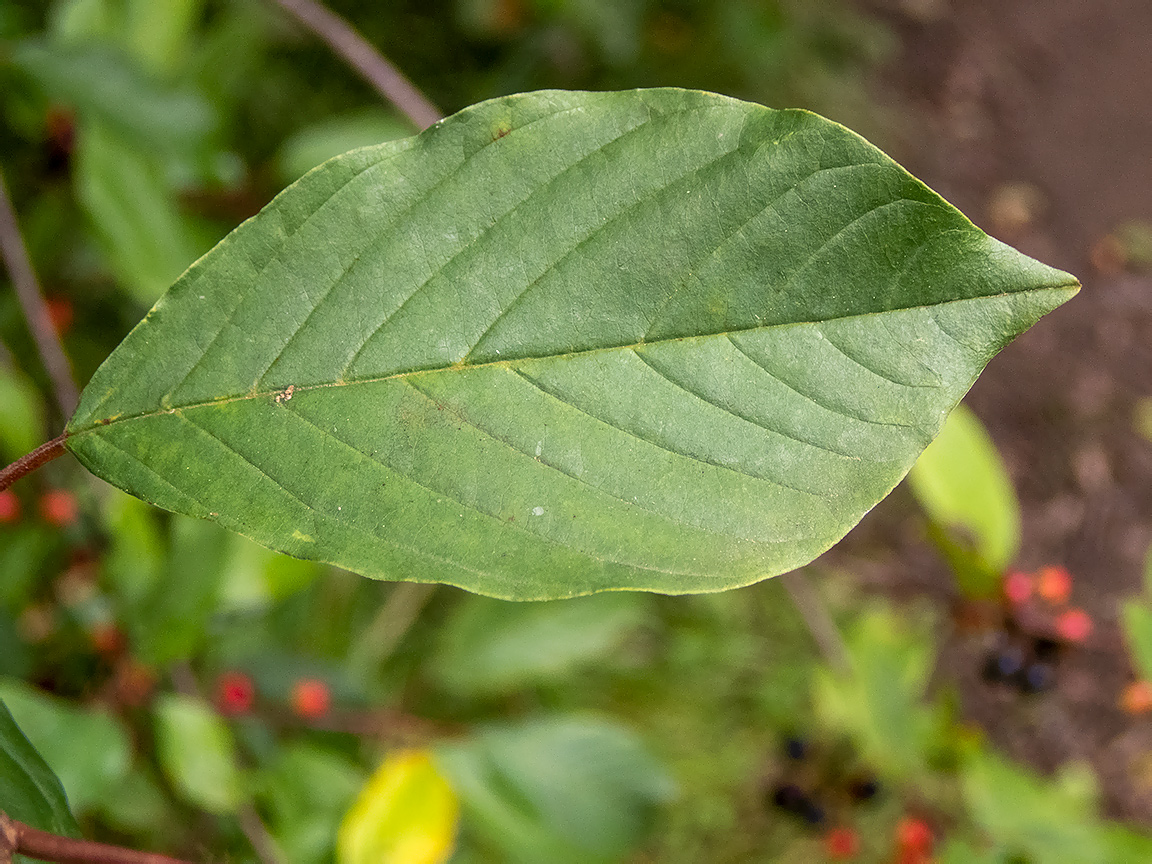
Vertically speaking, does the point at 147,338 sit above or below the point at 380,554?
above

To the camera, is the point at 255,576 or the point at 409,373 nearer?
the point at 409,373

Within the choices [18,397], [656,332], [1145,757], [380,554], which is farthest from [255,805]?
[1145,757]

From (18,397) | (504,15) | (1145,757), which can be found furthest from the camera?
(1145,757)

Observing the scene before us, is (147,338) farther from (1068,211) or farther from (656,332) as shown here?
(1068,211)

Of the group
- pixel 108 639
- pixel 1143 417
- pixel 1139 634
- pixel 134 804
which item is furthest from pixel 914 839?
pixel 1143 417

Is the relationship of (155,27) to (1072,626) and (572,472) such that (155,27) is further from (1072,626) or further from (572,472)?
(1072,626)

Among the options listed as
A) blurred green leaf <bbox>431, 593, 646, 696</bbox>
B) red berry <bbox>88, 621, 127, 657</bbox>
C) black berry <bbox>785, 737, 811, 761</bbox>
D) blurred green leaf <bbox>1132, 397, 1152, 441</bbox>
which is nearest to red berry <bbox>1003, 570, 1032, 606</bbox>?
A: black berry <bbox>785, 737, 811, 761</bbox>

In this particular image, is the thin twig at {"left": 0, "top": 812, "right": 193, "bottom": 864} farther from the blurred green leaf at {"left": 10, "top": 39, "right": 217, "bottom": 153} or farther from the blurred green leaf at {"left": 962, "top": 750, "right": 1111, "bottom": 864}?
the blurred green leaf at {"left": 962, "top": 750, "right": 1111, "bottom": 864}
